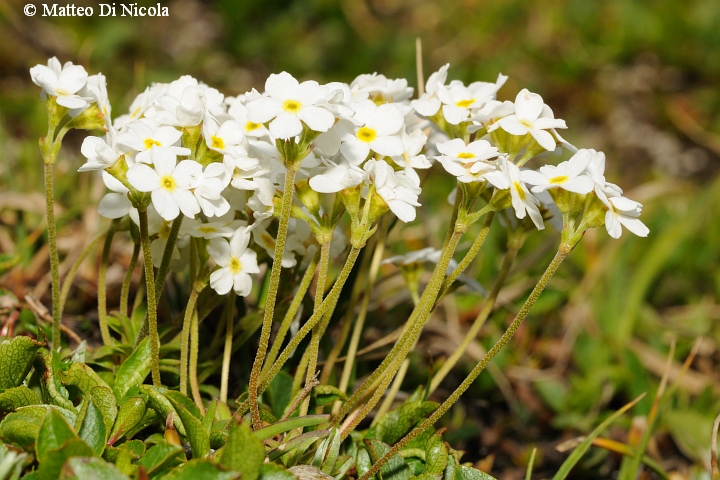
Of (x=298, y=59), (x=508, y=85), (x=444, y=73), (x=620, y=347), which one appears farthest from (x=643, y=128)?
(x=444, y=73)

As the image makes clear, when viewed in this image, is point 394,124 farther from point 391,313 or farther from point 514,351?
point 514,351

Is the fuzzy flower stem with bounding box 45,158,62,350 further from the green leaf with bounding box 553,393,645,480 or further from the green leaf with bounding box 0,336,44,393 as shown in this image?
the green leaf with bounding box 553,393,645,480

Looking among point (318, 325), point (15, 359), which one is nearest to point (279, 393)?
point (318, 325)

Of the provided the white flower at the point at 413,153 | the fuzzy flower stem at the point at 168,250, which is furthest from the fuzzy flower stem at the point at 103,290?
the white flower at the point at 413,153

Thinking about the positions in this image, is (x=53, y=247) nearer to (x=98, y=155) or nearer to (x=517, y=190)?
(x=98, y=155)

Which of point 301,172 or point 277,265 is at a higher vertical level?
point 301,172

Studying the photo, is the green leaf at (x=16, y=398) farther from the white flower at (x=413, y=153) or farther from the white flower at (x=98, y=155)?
the white flower at (x=413, y=153)
